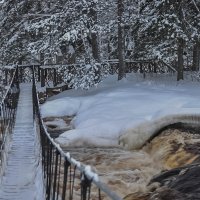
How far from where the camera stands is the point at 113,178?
36.8 ft

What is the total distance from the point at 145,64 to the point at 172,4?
17.7 ft

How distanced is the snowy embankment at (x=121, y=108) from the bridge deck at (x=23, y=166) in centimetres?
130

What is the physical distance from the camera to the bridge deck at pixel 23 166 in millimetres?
9555

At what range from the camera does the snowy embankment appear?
567 inches

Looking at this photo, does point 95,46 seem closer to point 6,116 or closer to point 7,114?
point 7,114

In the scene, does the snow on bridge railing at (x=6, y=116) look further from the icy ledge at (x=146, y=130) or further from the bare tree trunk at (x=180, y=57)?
the bare tree trunk at (x=180, y=57)

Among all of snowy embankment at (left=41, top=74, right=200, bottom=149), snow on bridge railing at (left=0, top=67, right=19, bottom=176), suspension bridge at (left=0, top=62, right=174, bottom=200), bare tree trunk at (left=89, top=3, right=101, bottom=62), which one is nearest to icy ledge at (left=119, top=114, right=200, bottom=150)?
snowy embankment at (left=41, top=74, right=200, bottom=149)

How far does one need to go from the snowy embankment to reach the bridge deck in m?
1.30

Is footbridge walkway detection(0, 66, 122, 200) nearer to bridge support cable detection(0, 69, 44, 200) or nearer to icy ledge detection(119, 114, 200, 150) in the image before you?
bridge support cable detection(0, 69, 44, 200)

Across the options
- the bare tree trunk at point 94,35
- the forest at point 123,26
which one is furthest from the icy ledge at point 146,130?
the bare tree trunk at point 94,35

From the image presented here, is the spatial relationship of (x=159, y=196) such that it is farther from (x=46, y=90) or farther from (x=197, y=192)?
(x=46, y=90)

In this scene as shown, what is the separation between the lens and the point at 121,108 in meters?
16.6

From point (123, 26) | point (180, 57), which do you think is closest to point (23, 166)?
point (123, 26)

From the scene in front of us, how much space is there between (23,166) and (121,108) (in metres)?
5.94
